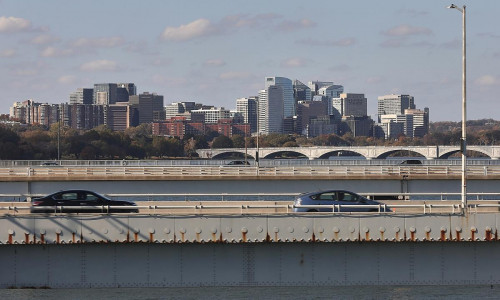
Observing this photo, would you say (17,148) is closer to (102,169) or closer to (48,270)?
(102,169)

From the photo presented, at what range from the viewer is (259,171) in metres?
73.6

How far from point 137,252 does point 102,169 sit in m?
43.8

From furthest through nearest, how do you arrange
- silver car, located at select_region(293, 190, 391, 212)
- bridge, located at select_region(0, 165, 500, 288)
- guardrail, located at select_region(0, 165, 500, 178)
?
guardrail, located at select_region(0, 165, 500, 178)
silver car, located at select_region(293, 190, 391, 212)
bridge, located at select_region(0, 165, 500, 288)

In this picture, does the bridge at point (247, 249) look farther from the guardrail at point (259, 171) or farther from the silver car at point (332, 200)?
the guardrail at point (259, 171)

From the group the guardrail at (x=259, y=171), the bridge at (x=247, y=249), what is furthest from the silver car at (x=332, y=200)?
the guardrail at (x=259, y=171)

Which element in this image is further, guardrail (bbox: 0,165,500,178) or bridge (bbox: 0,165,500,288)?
guardrail (bbox: 0,165,500,178)

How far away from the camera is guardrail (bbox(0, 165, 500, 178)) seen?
7225cm

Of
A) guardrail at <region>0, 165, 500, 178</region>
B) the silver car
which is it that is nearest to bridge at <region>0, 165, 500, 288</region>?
the silver car

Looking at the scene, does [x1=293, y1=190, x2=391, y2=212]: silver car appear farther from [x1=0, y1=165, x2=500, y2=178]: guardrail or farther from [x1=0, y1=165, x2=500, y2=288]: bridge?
[x1=0, y1=165, x2=500, y2=178]: guardrail

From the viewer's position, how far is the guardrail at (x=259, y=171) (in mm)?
72250

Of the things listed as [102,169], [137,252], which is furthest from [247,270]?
[102,169]

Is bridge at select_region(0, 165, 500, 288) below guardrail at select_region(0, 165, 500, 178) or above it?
below

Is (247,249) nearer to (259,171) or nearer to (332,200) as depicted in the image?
(332,200)

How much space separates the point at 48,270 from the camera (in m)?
31.4
